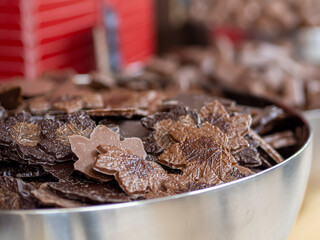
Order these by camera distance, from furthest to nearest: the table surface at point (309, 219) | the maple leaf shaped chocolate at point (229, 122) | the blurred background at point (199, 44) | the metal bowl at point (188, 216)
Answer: the blurred background at point (199, 44) < the table surface at point (309, 219) < the maple leaf shaped chocolate at point (229, 122) < the metal bowl at point (188, 216)

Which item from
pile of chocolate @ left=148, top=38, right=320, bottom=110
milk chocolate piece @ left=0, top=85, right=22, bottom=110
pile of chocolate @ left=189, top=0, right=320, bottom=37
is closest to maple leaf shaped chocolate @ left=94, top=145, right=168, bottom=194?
milk chocolate piece @ left=0, top=85, right=22, bottom=110

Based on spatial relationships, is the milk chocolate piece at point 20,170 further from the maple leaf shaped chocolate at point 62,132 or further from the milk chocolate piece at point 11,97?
the milk chocolate piece at point 11,97

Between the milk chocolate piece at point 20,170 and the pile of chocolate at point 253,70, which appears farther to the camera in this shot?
the pile of chocolate at point 253,70

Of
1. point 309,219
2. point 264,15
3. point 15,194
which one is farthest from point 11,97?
point 264,15

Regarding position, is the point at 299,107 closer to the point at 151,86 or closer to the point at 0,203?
the point at 151,86

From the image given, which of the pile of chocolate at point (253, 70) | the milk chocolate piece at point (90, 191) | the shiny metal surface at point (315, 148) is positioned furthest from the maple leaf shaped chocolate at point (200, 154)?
the pile of chocolate at point (253, 70)

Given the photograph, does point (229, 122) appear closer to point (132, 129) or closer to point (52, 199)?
point (132, 129)
